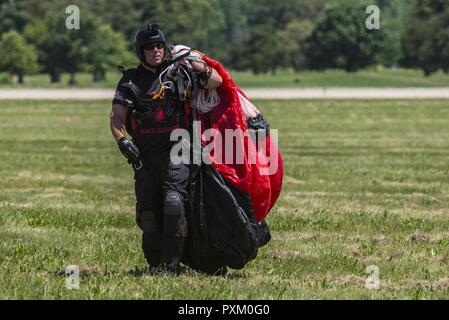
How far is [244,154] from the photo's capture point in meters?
8.53

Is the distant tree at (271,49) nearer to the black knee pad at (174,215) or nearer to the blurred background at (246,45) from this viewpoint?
the blurred background at (246,45)

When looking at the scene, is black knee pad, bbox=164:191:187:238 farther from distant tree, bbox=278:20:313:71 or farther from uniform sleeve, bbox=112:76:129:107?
distant tree, bbox=278:20:313:71

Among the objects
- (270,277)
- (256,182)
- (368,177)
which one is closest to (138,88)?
(256,182)

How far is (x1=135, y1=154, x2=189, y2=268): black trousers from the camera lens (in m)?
8.49

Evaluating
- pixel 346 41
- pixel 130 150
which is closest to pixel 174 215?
pixel 130 150

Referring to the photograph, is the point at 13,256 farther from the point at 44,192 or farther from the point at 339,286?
the point at 44,192

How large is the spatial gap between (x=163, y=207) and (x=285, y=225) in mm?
3912

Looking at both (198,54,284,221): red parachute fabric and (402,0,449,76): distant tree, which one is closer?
(198,54,284,221): red parachute fabric

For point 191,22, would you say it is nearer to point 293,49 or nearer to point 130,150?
point 293,49

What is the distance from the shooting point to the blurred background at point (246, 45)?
305 ft

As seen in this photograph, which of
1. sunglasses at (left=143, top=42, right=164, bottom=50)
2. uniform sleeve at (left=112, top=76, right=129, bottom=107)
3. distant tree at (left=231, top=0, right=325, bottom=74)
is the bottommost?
distant tree at (left=231, top=0, right=325, bottom=74)

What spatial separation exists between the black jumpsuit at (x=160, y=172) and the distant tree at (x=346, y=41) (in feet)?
320

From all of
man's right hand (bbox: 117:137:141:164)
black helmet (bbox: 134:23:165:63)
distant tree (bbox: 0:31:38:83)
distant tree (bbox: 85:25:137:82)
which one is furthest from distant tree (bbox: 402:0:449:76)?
man's right hand (bbox: 117:137:141:164)

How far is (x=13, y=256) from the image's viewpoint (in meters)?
9.94
